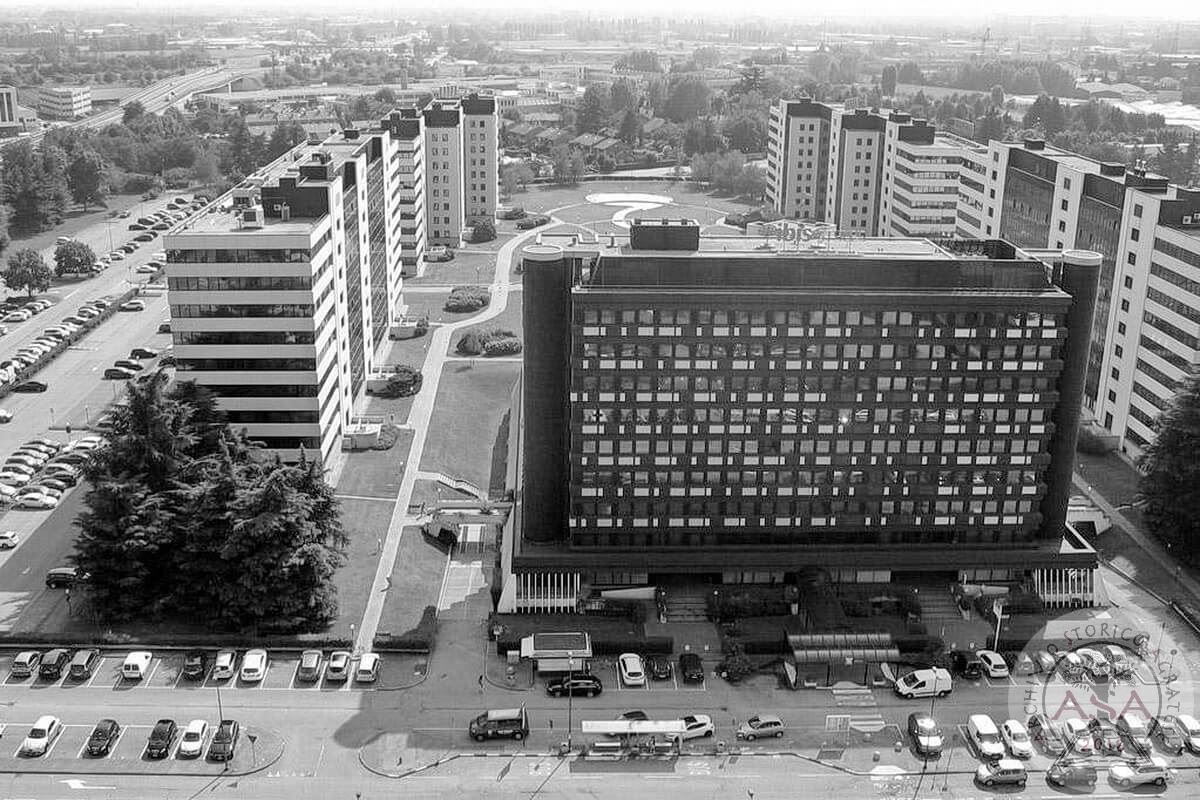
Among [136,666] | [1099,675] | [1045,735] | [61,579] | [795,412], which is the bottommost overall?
[1045,735]

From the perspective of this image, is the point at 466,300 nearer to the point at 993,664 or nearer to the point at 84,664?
the point at 84,664

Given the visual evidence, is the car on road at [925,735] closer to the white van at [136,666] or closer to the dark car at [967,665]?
the dark car at [967,665]

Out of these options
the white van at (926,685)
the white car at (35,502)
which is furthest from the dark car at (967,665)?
the white car at (35,502)

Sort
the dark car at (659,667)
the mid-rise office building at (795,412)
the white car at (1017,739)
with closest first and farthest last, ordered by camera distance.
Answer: the white car at (1017,739), the dark car at (659,667), the mid-rise office building at (795,412)

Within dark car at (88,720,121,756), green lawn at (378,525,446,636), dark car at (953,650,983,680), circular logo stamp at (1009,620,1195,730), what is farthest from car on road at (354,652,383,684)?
circular logo stamp at (1009,620,1195,730)

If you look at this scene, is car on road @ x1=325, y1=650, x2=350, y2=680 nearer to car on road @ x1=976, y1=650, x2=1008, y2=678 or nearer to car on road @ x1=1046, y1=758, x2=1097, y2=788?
car on road @ x1=976, y1=650, x2=1008, y2=678

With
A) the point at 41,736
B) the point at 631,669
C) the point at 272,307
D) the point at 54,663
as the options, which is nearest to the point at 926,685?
the point at 631,669
